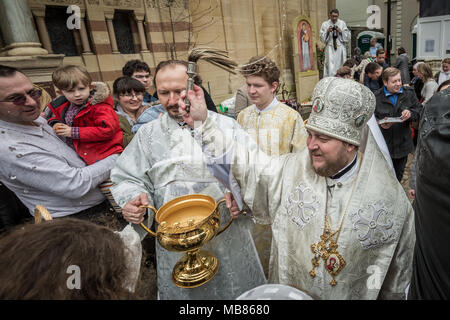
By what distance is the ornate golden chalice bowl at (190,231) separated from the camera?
1.09 m

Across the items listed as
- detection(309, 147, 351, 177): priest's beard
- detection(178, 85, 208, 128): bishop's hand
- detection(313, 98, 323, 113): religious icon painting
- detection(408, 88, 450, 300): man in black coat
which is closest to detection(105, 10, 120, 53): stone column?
detection(178, 85, 208, 128): bishop's hand

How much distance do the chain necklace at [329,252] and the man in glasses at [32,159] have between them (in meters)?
1.52

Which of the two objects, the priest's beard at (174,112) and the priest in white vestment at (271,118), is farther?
the priest in white vestment at (271,118)

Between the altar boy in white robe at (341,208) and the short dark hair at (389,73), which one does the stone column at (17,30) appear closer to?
the altar boy in white robe at (341,208)

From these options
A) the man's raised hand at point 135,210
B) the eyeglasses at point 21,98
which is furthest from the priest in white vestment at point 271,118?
the eyeglasses at point 21,98

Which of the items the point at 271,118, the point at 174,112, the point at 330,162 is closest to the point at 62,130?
the point at 174,112

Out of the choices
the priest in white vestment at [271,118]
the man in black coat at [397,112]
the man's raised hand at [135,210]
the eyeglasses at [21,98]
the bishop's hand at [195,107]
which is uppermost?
the eyeglasses at [21,98]

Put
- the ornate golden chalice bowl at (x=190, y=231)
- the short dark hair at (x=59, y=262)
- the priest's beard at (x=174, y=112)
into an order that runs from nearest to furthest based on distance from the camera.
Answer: the short dark hair at (x=59, y=262) → the ornate golden chalice bowl at (x=190, y=231) → the priest's beard at (x=174, y=112)

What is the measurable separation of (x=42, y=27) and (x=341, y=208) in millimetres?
4958

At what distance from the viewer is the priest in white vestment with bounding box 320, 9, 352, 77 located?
3.93 meters

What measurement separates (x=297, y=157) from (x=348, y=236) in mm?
472

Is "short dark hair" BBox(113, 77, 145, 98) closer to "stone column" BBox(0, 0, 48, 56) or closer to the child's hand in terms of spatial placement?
the child's hand

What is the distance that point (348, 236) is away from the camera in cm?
117
